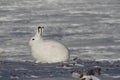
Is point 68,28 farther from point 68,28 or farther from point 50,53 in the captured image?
point 50,53

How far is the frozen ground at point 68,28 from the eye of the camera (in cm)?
1240

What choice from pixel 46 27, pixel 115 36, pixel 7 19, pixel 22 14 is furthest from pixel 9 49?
pixel 22 14

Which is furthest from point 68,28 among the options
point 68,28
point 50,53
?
point 50,53

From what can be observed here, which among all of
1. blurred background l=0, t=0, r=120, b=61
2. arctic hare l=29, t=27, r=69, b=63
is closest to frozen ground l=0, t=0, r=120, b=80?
blurred background l=0, t=0, r=120, b=61

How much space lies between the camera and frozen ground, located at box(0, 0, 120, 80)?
1240 centimetres

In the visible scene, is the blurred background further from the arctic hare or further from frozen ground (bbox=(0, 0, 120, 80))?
the arctic hare

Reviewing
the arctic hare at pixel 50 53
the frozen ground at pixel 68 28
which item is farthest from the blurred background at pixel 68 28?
the arctic hare at pixel 50 53

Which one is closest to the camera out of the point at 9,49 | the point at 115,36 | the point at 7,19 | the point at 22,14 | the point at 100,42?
the point at 9,49

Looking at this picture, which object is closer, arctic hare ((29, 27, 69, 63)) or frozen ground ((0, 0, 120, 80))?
arctic hare ((29, 27, 69, 63))

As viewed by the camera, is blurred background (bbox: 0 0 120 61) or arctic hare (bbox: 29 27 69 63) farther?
blurred background (bbox: 0 0 120 61)

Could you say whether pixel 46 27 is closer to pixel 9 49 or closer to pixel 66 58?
pixel 9 49

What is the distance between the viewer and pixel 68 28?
57.9 feet

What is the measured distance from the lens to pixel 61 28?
17672 mm

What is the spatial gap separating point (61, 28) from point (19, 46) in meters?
4.33
